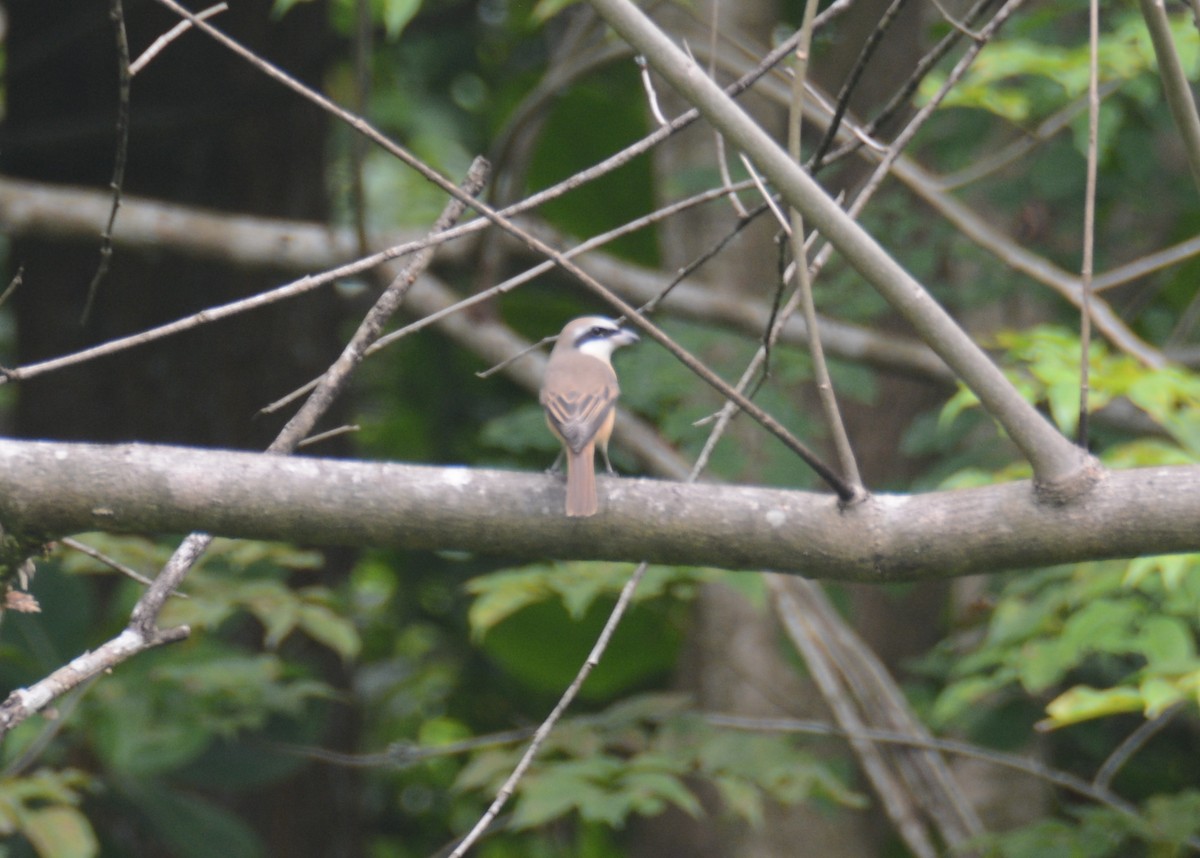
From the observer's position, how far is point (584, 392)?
3225 mm

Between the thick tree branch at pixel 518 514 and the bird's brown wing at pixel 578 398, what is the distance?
798 mm

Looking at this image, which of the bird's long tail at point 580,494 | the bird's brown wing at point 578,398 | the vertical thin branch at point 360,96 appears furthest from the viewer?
the vertical thin branch at point 360,96

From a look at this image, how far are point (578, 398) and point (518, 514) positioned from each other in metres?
1.21

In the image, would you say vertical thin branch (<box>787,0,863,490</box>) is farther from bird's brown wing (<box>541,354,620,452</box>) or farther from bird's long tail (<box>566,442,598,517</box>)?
bird's brown wing (<box>541,354,620,452</box>)

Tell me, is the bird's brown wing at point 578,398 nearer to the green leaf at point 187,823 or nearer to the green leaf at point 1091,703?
the green leaf at point 1091,703

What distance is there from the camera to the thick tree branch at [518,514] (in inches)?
77.3

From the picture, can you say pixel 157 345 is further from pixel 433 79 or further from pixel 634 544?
pixel 634 544

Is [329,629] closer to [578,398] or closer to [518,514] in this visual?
[578,398]

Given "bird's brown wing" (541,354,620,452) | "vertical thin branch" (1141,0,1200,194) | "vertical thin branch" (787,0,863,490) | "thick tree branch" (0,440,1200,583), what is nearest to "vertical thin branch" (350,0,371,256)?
"bird's brown wing" (541,354,620,452)

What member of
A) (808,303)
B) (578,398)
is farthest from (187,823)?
(808,303)

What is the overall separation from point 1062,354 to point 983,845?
1593 mm

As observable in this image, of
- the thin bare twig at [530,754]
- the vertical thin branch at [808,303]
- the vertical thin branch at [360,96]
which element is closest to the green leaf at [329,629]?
the vertical thin branch at [360,96]

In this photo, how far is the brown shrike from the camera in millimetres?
2887

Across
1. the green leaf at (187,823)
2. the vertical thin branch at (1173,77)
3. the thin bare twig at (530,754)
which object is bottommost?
the thin bare twig at (530,754)
